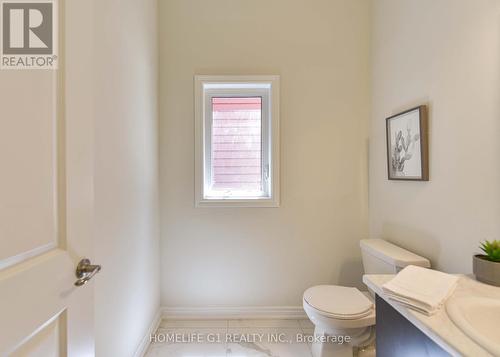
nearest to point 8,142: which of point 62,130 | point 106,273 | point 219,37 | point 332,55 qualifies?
point 62,130

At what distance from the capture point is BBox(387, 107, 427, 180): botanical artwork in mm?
1395

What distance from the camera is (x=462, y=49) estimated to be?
3.78 ft

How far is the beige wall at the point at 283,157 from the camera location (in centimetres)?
198

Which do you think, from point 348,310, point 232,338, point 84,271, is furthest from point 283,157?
point 84,271

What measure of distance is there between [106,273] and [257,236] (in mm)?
1148

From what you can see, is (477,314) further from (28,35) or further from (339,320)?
(28,35)

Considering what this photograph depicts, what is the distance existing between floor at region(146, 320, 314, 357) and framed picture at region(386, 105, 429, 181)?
1.35 meters

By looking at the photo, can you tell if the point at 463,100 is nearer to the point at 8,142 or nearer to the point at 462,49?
the point at 462,49

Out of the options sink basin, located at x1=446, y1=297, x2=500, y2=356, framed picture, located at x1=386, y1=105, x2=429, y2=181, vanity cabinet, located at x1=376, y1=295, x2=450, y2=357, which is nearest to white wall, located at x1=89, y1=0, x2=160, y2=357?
vanity cabinet, located at x1=376, y1=295, x2=450, y2=357

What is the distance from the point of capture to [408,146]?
151cm

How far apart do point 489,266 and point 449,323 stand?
0.39 m

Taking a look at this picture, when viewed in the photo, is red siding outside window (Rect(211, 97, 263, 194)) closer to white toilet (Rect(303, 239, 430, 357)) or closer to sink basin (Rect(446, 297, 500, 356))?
white toilet (Rect(303, 239, 430, 357))

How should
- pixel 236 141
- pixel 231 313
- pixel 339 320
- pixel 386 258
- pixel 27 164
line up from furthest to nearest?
1. pixel 236 141
2. pixel 231 313
3. pixel 386 258
4. pixel 339 320
5. pixel 27 164

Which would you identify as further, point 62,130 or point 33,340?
point 62,130
